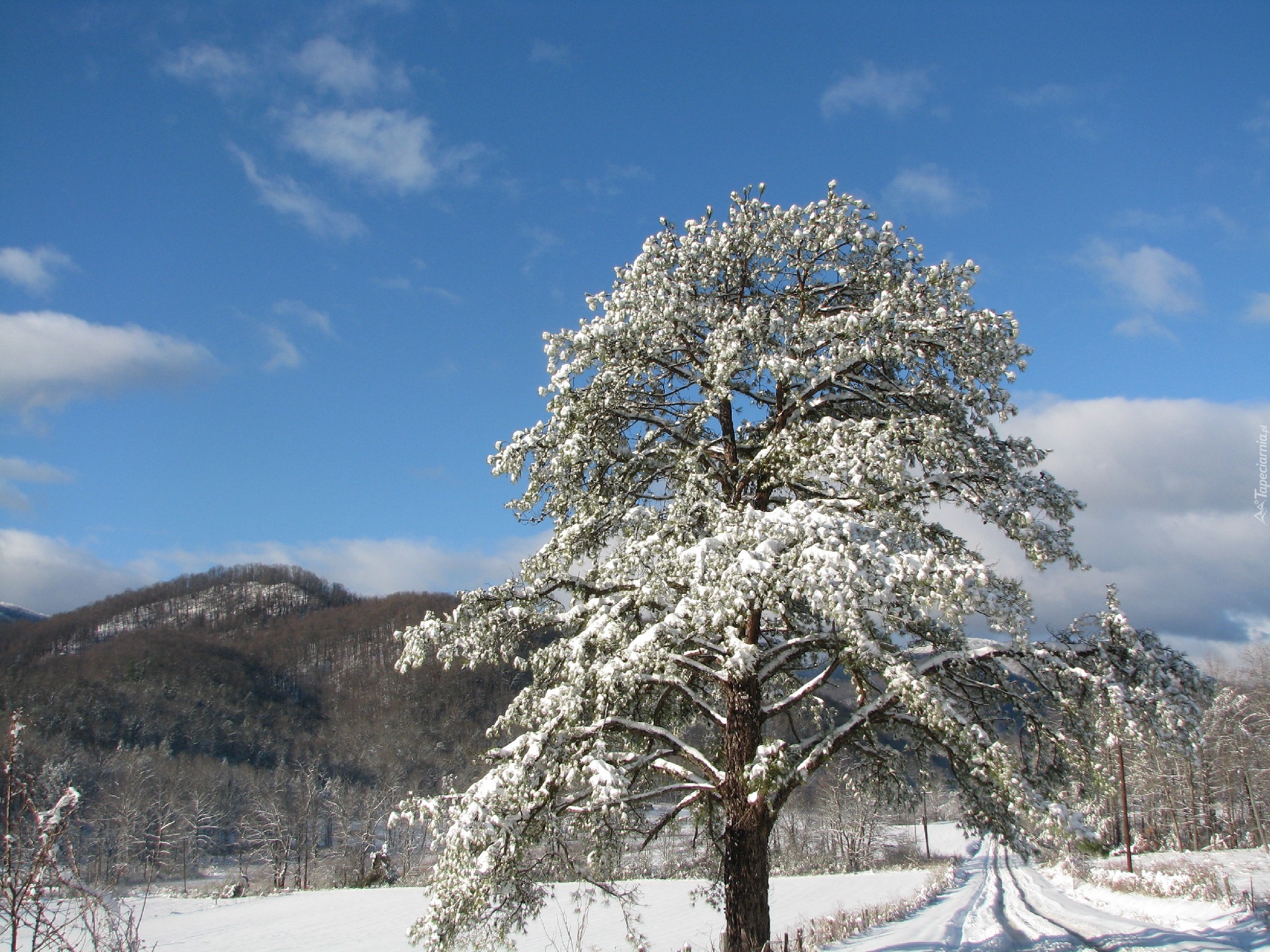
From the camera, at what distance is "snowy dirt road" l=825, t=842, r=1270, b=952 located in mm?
14039

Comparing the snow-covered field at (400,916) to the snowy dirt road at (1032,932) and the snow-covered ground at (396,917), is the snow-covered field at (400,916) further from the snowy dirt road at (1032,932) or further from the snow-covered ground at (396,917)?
the snowy dirt road at (1032,932)

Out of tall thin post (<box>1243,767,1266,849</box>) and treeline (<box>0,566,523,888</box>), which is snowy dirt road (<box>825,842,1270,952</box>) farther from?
treeline (<box>0,566,523,888</box>)

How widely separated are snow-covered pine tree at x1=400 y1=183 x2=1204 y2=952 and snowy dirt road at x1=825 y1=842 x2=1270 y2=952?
7.22 feet

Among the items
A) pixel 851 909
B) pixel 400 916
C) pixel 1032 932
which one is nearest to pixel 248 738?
pixel 400 916

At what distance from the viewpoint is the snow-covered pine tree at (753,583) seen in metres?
6.85

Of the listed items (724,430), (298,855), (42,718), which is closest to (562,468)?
(724,430)

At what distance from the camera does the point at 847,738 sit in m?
7.97

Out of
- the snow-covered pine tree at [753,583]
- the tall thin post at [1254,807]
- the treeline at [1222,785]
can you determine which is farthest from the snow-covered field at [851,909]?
the tall thin post at [1254,807]

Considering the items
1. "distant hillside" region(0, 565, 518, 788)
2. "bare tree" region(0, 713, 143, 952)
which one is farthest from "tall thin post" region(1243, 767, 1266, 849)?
"distant hillside" region(0, 565, 518, 788)

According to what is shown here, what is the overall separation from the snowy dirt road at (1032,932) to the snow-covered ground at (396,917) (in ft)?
14.6

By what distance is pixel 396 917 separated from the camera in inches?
1328

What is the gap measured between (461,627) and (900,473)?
4916mm

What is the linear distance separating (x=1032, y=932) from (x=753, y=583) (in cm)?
1724

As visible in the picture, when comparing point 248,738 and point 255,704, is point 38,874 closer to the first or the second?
point 248,738
